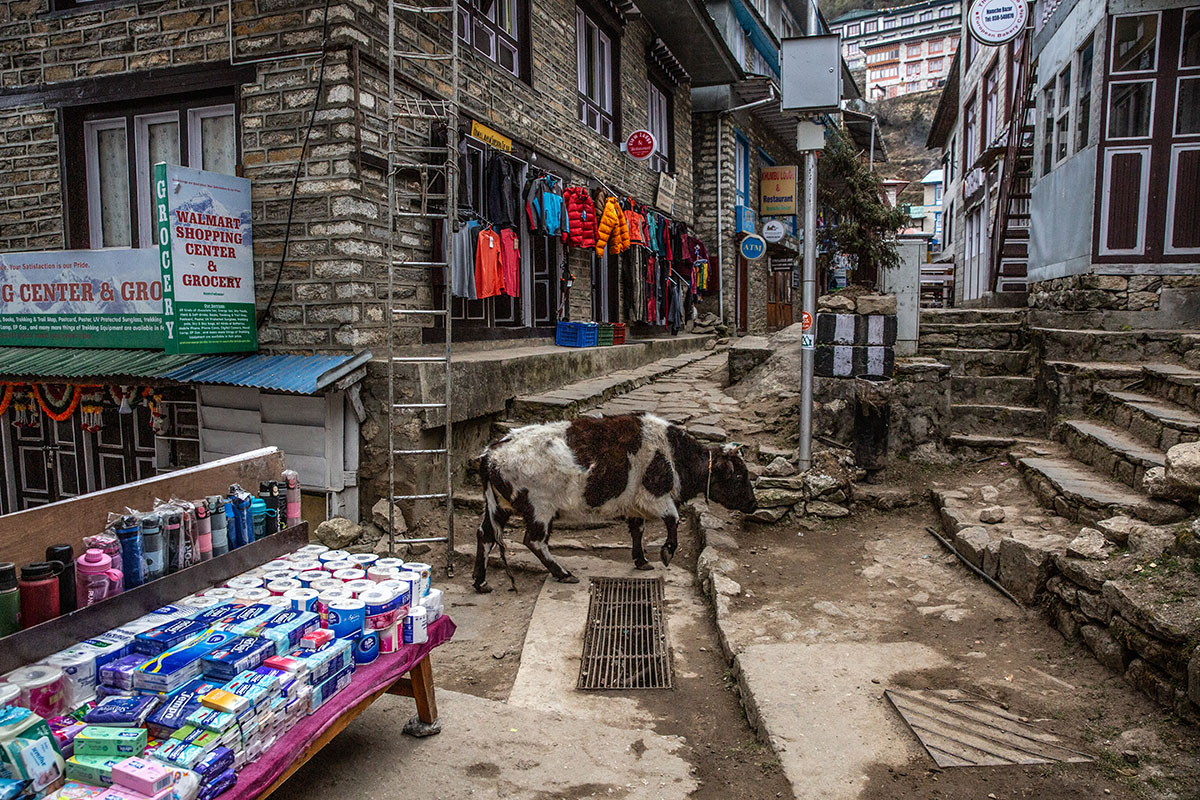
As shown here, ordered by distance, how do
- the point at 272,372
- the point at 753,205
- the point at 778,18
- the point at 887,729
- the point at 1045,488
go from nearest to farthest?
the point at 887,729, the point at 1045,488, the point at 272,372, the point at 753,205, the point at 778,18

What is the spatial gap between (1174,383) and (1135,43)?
4937 millimetres

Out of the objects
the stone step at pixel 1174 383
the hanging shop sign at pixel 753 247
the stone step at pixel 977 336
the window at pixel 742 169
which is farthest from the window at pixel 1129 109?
the window at pixel 742 169

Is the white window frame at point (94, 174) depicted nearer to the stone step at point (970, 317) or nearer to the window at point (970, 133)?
the stone step at point (970, 317)

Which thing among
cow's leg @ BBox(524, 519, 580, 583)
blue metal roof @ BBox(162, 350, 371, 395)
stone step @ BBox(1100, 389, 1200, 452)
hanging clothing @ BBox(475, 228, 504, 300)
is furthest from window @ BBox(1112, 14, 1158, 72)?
blue metal roof @ BBox(162, 350, 371, 395)

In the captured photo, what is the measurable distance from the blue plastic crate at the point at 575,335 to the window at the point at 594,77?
131 inches

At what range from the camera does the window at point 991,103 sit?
680 inches

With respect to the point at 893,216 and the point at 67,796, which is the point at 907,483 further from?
the point at 67,796

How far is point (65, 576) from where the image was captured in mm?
2676

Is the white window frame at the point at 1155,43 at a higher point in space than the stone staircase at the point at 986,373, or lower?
higher

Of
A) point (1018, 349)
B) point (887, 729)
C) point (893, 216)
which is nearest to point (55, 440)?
point (887, 729)

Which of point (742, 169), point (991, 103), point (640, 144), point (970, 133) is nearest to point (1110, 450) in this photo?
point (640, 144)

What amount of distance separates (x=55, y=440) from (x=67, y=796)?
8129 mm

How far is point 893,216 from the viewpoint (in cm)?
1035

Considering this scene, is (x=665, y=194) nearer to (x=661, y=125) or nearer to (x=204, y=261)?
(x=661, y=125)
